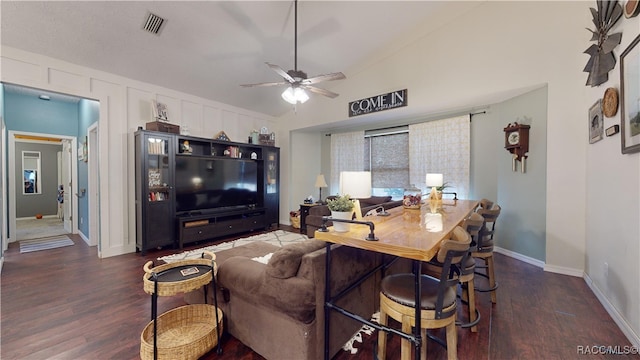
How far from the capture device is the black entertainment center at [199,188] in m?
3.93

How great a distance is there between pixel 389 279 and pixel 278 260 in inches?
30.2

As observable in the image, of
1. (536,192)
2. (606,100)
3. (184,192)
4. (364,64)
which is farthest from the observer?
(364,64)

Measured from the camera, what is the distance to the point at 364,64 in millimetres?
4734

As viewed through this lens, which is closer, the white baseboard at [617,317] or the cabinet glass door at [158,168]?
the white baseboard at [617,317]

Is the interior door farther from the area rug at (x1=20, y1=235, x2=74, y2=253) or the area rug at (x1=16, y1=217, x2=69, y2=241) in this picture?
the area rug at (x1=20, y1=235, x2=74, y2=253)

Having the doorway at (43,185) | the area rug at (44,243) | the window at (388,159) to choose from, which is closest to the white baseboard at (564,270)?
the window at (388,159)

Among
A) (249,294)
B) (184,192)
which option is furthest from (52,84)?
(249,294)

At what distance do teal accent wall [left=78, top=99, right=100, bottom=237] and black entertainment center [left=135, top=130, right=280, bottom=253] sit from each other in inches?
51.8

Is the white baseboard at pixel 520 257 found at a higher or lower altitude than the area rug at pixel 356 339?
higher

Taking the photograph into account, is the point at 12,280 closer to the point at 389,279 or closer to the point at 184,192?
the point at 184,192

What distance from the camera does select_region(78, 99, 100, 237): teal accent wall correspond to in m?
4.35

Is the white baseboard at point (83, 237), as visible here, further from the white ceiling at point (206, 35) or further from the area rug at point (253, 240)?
the white ceiling at point (206, 35)

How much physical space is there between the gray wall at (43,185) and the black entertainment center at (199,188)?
5.91 m

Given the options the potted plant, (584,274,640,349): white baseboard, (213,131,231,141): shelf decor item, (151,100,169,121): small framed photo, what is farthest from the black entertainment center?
(584,274,640,349): white baseboard
